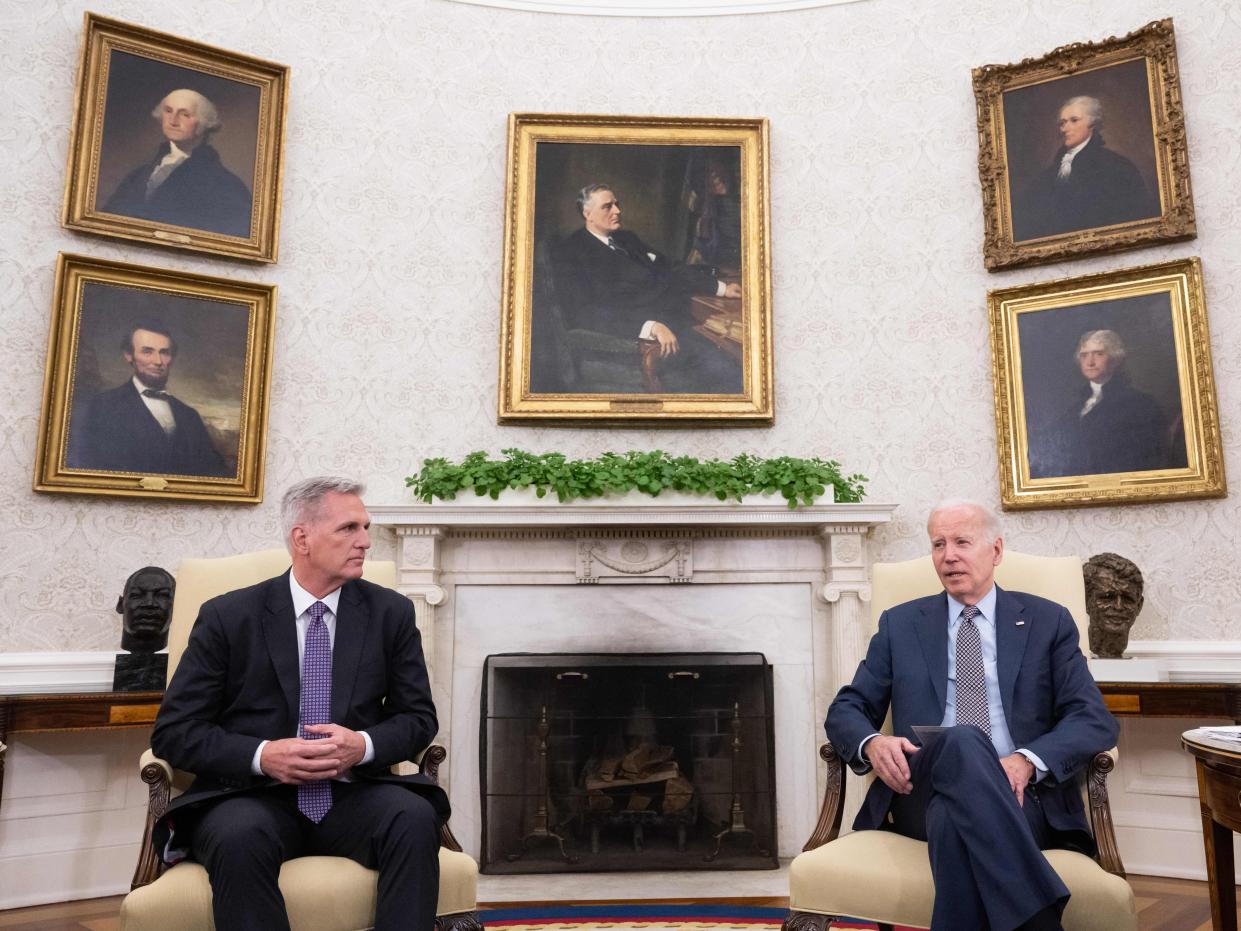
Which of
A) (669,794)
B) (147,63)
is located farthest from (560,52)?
→ (669,794)

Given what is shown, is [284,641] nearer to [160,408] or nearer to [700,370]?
[160,408]

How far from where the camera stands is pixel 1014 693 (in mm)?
2738

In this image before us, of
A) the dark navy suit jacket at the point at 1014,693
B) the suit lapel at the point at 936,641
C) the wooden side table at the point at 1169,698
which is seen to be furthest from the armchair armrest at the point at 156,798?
the wooden side table at the point at 1169,698

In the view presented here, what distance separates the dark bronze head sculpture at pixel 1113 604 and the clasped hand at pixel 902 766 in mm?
2024

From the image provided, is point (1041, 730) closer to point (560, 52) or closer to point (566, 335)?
Answer: point (566, 335)

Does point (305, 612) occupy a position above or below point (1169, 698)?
above

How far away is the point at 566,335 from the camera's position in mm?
5375

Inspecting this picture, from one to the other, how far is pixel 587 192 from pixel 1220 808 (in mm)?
4408

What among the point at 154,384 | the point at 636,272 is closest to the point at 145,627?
the point at 154,384

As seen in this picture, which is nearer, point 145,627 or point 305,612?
point 305,612

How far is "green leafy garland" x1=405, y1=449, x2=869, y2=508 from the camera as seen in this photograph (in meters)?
4.71

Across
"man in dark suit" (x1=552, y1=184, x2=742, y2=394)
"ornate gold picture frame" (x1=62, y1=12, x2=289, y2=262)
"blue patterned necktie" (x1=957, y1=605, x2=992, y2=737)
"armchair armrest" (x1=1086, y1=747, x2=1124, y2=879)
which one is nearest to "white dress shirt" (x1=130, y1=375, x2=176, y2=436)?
"ornate gold picture frame" (x1=62, y1=12, x2=289, y2=262)

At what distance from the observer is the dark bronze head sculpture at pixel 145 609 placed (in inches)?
163

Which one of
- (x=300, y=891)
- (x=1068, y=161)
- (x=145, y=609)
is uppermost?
(x=1068, y=161)
